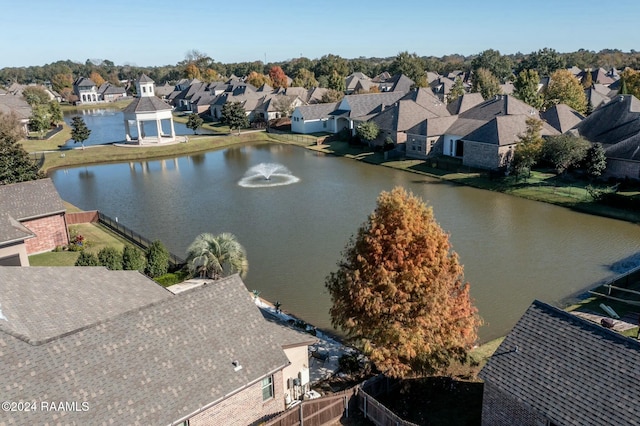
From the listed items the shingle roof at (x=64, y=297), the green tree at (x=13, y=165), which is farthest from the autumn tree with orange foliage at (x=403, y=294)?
the green tree at (x=13, y=165)

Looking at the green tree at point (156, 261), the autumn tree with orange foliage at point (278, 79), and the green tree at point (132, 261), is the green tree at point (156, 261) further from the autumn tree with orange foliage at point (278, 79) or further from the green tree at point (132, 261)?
the autumn tree with orange foliage at point (278, 79)

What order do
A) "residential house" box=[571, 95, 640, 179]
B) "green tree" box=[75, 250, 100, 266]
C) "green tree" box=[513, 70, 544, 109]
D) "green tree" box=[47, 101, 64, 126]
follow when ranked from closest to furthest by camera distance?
"green tree" box=[75, 250, 100, 266], "residential house" box=[571, 95, 640, 179], "green tree" box=[513, 70, 544, 109], "green tree" box=[47, 101, 64, 126]

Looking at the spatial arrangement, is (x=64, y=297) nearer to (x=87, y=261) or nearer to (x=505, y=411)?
(x=87, y=261)

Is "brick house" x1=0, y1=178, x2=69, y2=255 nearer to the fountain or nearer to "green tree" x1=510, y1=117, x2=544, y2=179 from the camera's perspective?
the fountain

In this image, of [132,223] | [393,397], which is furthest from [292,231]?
[393,397]

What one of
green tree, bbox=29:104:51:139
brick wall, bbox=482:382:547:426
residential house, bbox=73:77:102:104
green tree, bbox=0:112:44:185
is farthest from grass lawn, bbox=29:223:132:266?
residential house, bbox=73:77:102:104

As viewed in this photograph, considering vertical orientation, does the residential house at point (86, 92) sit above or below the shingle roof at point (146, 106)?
above
